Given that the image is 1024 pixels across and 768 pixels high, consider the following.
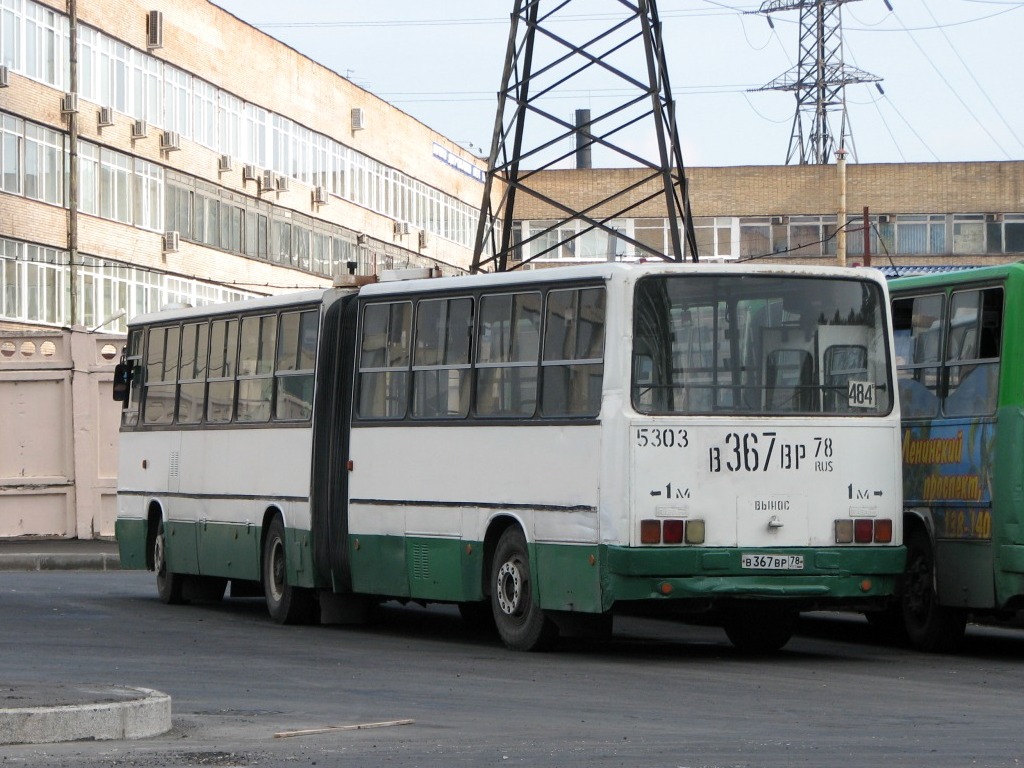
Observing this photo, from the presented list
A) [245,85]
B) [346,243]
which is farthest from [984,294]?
[346,243]

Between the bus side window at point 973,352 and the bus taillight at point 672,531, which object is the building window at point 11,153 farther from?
the bus taillight at point 672,531

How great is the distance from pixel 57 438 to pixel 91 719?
23409 mm

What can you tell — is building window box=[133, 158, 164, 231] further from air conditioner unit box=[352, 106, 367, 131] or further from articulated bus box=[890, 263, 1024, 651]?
articulated bus box=[890, 263, 1024, 651]

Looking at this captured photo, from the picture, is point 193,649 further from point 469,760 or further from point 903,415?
point 469,760

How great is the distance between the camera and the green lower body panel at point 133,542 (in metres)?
22.6

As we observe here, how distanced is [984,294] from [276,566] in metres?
7.35

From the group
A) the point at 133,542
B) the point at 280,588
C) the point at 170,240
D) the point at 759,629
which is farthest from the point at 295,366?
the point at 170,240

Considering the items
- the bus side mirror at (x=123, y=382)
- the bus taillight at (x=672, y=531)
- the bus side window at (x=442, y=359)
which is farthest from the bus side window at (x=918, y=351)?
the bus side mirror at (x=123, y=382)

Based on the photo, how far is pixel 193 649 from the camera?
637 inches

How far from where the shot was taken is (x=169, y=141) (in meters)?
51.6

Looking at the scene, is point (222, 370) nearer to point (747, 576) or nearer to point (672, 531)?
point (672, 531)

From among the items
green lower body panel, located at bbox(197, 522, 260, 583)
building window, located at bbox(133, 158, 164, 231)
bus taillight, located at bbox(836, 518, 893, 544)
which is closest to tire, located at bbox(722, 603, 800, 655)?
bus taillight, located at bbox(836, 518, 893, 544)

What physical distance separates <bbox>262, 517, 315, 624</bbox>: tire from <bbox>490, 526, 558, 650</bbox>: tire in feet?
10.9

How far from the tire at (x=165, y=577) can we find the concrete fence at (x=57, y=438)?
10922 mm
